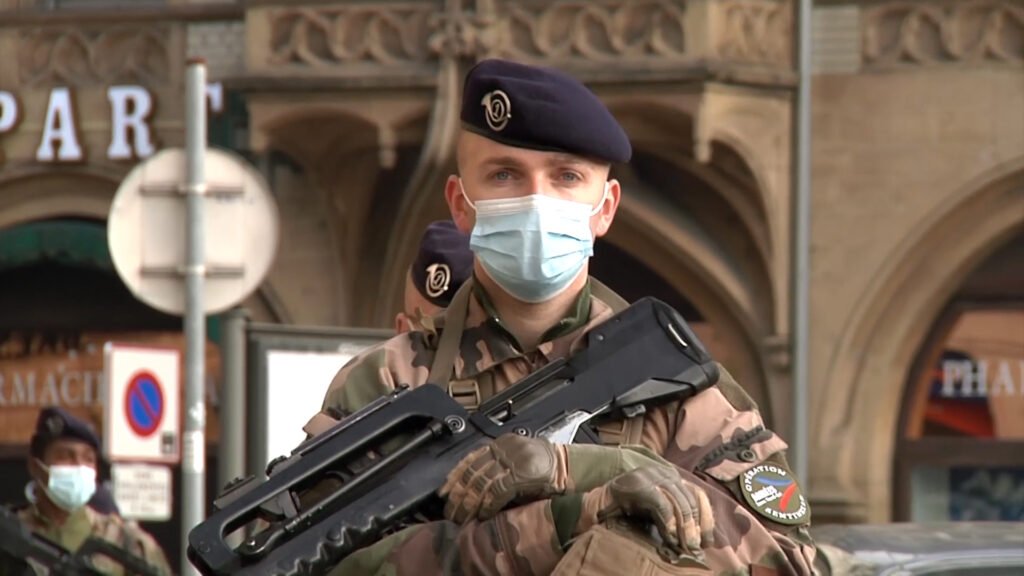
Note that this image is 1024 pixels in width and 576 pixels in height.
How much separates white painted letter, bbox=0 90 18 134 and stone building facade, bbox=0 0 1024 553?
4 cm

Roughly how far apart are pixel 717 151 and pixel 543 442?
15866mm

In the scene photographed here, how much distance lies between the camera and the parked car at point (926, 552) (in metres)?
6.35

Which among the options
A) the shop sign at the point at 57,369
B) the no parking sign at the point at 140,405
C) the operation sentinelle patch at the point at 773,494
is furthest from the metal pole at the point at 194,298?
the shop sign at the point at 57,369

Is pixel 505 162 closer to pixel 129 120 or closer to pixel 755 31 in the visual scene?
pixel 755 31

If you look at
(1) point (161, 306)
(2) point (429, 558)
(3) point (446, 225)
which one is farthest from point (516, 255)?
(1) point (161, 306)

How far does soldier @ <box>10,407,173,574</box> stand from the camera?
11.6 meters

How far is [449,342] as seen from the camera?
4145 millimetres

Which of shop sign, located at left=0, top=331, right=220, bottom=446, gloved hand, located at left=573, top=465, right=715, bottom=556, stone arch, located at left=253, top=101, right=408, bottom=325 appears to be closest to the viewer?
gloved hand, located at left=573, top=465, right=715, bottom=556

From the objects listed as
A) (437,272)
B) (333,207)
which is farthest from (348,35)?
(437,272)

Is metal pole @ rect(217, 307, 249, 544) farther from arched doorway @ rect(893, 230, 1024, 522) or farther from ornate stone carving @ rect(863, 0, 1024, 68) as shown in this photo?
arched doorway @ rect(893, 230, 1024, 522)

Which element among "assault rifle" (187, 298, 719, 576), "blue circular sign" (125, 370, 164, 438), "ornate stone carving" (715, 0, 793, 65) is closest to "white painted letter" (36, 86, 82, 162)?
"ornate stone carving" (715, 0, 793, 65)

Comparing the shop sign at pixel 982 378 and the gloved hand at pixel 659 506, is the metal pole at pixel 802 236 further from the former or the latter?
the gloved hand at pixel 659 506

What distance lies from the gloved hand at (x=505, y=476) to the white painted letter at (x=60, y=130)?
17.1m

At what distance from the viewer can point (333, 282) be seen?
20.4 meters
